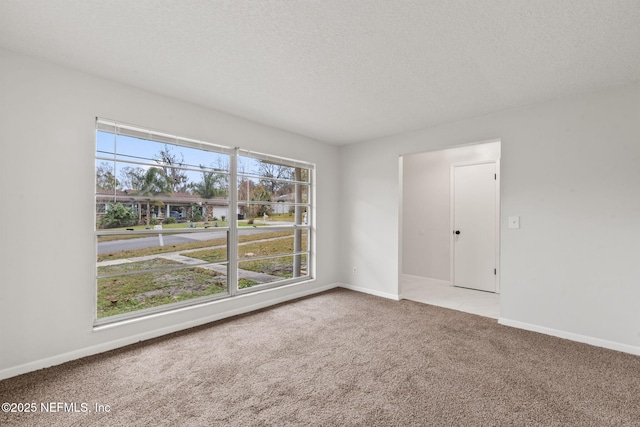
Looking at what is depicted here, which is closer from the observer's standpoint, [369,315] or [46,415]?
[46,415]

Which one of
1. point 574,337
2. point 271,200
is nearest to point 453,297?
point 574,337

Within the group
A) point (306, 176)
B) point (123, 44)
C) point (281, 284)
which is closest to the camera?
point (123, 44)

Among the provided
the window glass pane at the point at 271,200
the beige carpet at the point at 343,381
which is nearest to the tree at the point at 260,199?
the window glass pane at the point at 271,200

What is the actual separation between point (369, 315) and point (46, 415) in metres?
2.92

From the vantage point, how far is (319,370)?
224 cm

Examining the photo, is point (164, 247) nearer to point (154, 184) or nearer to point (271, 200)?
point (154, 184)

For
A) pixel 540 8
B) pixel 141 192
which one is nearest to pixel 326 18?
pixel 540 8

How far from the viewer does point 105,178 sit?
2.62 metres

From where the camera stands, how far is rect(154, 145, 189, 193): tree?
9.83 feet

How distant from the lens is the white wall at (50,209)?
2.12 meters

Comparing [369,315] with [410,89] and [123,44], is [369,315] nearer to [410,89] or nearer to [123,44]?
[410,89]

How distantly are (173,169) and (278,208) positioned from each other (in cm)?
152

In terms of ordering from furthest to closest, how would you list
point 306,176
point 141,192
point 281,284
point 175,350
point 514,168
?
point 306,176 < point 281,284 < point 514,168 < point 141,192 < point 175,350

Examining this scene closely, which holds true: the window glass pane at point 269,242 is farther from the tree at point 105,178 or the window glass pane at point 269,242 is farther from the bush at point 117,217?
the tree at point 105,178
